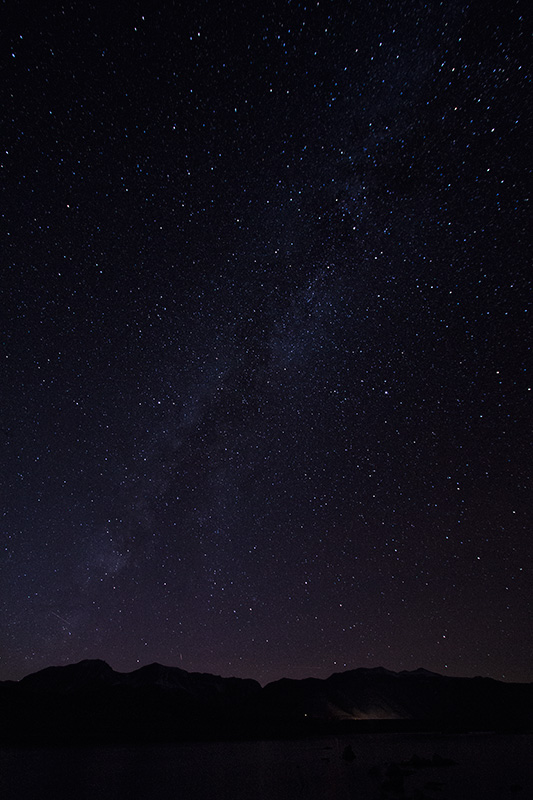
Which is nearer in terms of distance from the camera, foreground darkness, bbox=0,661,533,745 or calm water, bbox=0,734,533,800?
calm water, bbox=0,734,533,800

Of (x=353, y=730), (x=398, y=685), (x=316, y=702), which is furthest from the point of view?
(x=398, y=685)

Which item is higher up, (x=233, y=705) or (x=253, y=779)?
(x=253, y=779)

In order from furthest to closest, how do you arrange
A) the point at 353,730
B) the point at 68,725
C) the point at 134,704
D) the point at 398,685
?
the point at 398,685 → the point at 134,704 → the point at 353,730 → the point at 68,725

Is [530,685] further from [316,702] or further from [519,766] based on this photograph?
[519,766]

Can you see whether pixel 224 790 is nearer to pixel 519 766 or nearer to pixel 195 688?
pixel 519 766

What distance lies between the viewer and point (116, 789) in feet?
72.0

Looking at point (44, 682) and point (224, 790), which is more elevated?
point (44, 682)

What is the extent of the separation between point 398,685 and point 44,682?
10665cm

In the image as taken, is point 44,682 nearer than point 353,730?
No

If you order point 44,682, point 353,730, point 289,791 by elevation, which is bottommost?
point 353,730

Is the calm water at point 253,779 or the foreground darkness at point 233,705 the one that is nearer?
the calm water at point 253,779

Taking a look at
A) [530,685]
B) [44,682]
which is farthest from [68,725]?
[530,685]

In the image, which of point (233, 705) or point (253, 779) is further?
A: point (233, 705)

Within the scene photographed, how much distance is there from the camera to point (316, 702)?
383 ft
